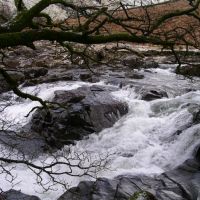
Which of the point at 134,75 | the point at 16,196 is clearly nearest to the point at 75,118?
the point at 16,196

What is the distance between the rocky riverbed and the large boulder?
0.08 ft

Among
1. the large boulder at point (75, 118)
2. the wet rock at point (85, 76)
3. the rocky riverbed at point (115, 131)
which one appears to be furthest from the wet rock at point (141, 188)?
the wet rock at point (85, 76)

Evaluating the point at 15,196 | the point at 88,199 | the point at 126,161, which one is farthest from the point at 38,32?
the point at 126,161

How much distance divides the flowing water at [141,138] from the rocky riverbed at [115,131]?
2cm

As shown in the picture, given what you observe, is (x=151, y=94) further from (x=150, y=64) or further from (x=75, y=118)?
(x=150, y=64)

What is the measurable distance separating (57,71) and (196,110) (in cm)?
736

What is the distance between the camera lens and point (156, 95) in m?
14.0

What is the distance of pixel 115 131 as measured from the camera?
11938 millimetres

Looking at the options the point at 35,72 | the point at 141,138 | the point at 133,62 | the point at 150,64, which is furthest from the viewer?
the point at 133,62

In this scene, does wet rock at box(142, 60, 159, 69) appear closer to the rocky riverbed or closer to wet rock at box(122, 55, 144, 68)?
wet rock at box(122, 55, 144, 68)

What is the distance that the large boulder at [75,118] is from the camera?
1174 cm

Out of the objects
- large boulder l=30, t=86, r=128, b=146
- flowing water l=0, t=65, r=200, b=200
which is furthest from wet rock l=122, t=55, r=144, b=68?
large boulder l=30, t=86, r=128, b=146

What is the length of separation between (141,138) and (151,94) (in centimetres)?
283

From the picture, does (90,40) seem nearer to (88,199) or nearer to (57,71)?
(88,199)
